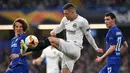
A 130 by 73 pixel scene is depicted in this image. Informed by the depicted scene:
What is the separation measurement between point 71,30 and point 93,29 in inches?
388

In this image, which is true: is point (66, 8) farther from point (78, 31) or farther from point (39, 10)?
point (39, 10)

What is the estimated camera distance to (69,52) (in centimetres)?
1123

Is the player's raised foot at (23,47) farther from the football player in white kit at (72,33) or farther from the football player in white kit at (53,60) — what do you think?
the football player in white kit at (53,60)

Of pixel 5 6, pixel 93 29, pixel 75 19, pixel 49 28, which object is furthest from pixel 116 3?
pixel 75 19

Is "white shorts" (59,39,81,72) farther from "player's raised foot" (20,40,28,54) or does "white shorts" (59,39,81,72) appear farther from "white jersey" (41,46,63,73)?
"white jersey" (41,46,63,73)

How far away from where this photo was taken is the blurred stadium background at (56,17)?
21.2 m

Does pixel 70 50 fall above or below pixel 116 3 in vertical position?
above

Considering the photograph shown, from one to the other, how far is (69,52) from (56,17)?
10.1 metres

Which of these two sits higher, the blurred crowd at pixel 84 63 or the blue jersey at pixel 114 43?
the blue jersey at pixel 114 43

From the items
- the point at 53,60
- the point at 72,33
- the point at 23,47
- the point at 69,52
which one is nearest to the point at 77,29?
the point at 72,33

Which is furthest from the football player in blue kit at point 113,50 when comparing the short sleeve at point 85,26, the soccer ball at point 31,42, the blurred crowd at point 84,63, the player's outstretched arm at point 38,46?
the blurred crowd at point 84,63

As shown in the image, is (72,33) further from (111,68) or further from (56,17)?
(56,17)

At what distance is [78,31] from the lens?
11.8 m

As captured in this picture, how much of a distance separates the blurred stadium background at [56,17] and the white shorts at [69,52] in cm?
959
